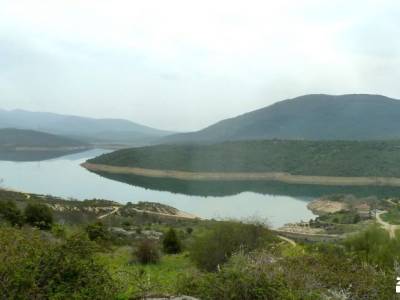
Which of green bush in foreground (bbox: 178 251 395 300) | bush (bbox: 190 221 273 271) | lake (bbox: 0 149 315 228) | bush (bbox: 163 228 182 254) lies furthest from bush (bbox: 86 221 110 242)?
lake (bbox: 0 149 315 228)

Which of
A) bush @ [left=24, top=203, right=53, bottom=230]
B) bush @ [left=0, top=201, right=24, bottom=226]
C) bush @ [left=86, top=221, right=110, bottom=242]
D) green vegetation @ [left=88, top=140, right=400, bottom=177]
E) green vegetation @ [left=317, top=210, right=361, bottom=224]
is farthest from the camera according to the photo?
green vegetation @ [left=88, top=140, right=400, bottom=177]

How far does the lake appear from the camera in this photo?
42969mm

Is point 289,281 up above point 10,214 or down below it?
above

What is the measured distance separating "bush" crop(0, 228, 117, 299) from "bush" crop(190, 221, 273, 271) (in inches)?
250

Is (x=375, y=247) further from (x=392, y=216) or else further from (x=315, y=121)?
(x=315, y=121)

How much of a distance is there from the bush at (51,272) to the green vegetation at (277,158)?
2506 inches

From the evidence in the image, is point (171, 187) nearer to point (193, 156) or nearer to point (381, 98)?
point (193, 156)

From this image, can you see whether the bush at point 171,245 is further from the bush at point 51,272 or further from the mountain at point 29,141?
the mountain at point 29,141

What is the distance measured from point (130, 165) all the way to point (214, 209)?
3178cm

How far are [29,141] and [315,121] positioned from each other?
8621 centimetres

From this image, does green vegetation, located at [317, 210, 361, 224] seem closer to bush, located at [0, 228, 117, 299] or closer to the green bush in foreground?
the green bush in foreground

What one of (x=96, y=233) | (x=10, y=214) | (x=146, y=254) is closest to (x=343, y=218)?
(x=96, y=233)

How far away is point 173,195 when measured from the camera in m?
55.2

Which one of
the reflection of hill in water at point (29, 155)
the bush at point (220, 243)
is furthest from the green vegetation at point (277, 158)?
the bush at point (220, 243)
